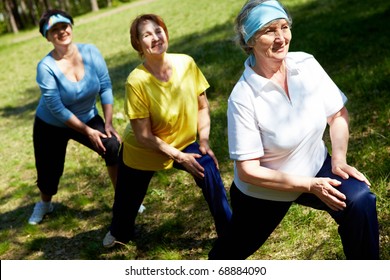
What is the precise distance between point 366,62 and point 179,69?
4695 millimetres

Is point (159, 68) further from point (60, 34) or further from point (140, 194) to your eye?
point (60, 34)

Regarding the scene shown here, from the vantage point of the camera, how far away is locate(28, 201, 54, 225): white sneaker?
19.6 ft

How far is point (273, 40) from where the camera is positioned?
2873mm

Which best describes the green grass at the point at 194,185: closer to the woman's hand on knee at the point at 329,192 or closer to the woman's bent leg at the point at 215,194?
the woman's bent leg at the point at 215,194

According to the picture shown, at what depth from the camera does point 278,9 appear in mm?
2879

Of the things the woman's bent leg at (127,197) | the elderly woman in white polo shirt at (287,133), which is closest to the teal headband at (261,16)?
the elderly woman in white polo shirt at (287,133)

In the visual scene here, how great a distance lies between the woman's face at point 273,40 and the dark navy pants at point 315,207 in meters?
0.75

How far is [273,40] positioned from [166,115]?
1408 mm

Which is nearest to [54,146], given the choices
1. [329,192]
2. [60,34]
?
[60,34]

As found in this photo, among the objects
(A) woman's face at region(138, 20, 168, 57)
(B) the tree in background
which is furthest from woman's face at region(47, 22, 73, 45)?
(B) the tree in background

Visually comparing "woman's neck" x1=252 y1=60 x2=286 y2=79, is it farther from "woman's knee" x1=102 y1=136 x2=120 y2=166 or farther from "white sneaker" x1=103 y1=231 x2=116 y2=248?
"white sneaker" x1=103 y1=231 x2=116 y2=248
